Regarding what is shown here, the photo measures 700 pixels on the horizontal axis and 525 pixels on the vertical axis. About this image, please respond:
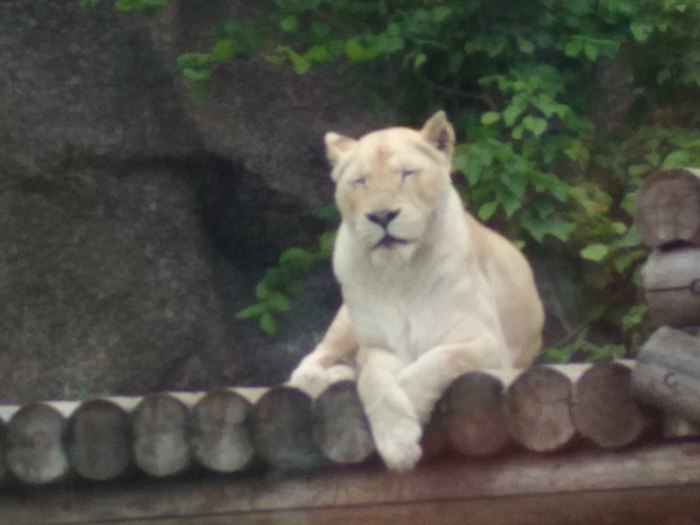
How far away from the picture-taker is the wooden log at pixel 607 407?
4.48 meters

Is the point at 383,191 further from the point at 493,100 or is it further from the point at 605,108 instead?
the point at 605,108

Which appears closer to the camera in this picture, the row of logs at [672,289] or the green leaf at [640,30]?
the row of logs at [672,289]

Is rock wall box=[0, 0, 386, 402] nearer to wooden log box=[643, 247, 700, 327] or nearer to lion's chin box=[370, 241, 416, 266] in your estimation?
lion's chin box=[370, 241, 416, 266]

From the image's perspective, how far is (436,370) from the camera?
4.82 meters

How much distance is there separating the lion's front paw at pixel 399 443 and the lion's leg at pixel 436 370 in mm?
82

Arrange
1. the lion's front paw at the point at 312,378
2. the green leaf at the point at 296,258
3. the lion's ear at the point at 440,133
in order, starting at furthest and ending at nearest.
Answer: the green leaf at the point at 296,258 → the lion's ear at the point at 440,133 → the lion's front paw at the point at 312,378

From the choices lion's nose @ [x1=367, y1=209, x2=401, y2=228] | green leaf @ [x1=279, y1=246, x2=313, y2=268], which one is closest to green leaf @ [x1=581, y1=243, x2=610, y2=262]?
green leaf @ [x1=279, y1=246, x2=313, y2=268]

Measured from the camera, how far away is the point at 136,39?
8508 mm

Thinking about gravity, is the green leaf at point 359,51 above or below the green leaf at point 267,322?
above

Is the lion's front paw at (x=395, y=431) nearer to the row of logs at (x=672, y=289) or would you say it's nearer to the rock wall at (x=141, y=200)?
the row of logs at (x=672, y=289)

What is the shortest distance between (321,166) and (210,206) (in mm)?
559

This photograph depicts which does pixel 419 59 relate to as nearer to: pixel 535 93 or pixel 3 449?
pixel 535 93

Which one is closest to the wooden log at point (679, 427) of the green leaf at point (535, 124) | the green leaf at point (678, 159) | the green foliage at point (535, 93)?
the green foliage at point (535, 93)

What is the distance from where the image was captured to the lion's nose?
510 centimetres
